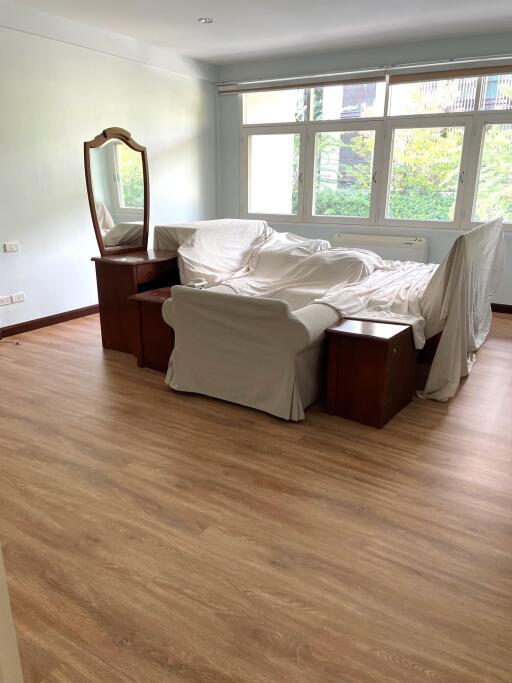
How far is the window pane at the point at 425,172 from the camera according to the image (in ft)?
17.0

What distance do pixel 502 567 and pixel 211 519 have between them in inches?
43.6

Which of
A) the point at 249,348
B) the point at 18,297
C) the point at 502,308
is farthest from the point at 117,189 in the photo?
the point at 502,308

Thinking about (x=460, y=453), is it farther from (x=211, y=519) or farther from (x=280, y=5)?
(x=280, y=5)

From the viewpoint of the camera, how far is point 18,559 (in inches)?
71.8

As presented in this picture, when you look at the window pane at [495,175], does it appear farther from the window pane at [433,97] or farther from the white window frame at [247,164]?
the white window frame at [247,164]

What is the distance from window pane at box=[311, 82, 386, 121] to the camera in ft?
17.8

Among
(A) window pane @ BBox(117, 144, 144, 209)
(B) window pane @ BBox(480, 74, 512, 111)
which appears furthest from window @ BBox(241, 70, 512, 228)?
(A) window pane @ BBox(117, 144, 144, 209)

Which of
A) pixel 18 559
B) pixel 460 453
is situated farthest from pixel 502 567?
pixel 18 559

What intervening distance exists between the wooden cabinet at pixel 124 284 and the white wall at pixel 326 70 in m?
2.64

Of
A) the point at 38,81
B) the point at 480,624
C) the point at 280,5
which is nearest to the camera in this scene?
the point at 480,624

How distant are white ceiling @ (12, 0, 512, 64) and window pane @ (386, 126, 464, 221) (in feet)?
2.98

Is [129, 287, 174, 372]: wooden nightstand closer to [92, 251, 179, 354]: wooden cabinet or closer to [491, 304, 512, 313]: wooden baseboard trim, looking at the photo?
[92, 251, 179, 354]: wooden cabinet

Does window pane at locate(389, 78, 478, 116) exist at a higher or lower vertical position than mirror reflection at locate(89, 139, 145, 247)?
higher

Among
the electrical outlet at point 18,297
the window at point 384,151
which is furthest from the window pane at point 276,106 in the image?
the electrical outlet at point 18,297
